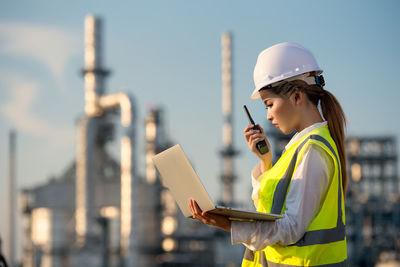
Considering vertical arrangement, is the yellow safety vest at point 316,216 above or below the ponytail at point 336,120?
below

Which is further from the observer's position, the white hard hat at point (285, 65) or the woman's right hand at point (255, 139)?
the woman's right hand at point (255, 139)

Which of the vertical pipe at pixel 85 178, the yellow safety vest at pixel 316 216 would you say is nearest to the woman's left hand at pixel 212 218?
the yellow safety vest at pixel 316 216

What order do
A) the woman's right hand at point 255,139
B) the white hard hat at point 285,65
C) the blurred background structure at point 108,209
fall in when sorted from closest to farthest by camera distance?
the white hard hat at point 285,65
the woman's right hand at point 255,139
the blurred background structure at point 108,209

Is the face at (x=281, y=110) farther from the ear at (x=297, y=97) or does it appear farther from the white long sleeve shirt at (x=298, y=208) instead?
the white long sleeve shirt at (x=298, y=208)

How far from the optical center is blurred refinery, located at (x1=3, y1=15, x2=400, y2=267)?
24188mm

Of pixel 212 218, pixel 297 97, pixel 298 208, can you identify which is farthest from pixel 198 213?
pixel 297 97

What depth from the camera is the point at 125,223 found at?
23.5m

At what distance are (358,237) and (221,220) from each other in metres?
24.9

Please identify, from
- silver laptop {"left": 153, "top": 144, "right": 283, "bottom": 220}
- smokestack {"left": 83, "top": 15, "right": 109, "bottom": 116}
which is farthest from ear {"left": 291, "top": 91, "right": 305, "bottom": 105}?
smokestack {"left": 83, "top": 15, "right": 109, "bottom": 116}

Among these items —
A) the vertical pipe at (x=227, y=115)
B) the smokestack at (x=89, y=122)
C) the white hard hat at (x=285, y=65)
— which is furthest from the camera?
Result: the vertical pipe at (x=227, y=115)

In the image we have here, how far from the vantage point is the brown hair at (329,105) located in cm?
217

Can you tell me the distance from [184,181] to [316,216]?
47cm

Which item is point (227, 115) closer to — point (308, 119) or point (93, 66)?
point (93, 66)

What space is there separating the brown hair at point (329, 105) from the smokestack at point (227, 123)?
26715mm
